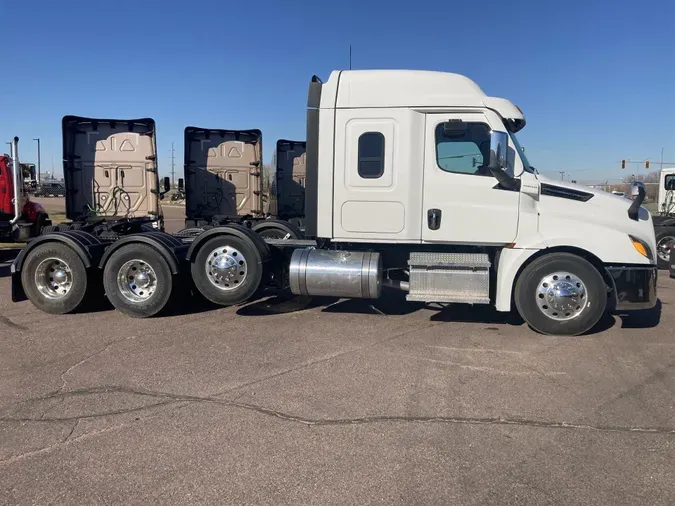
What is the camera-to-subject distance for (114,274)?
7672 mm

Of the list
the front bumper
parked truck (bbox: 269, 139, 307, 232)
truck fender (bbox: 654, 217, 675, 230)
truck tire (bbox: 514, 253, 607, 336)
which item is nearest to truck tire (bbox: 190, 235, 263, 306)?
truck tire (bbox: 514, 253, 607, 336)

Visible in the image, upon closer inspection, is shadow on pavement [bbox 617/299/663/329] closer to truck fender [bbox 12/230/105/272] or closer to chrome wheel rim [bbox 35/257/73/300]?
truck fender [bbox 12/230/105/272]

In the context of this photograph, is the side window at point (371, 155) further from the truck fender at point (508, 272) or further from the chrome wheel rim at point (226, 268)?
the chrome wheel rim at point (226, 268)

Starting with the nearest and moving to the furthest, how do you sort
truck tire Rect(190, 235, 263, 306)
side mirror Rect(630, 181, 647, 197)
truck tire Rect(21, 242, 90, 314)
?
side mirror Rect(630, 181, 647, 197) → truck tire Rect(190, 235, 263, 306) → truck tire Rect(21, 242, 90, 314)

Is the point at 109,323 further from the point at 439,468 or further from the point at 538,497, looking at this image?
the point at 538,497

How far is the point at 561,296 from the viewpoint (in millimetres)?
6707

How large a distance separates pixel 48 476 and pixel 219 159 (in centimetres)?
1141

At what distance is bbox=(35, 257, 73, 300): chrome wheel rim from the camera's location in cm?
784

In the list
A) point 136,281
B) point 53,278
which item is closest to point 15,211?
point 53,278

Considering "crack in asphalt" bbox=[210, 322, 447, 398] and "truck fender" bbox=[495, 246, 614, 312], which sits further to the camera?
"truck fender" bbox=[495, 246, 614, 312]

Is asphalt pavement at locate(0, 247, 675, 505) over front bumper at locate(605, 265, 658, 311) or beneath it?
beneath

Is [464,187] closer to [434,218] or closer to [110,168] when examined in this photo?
[434,218]

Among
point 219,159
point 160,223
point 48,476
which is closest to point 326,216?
point 48,476

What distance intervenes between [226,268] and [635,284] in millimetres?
5180
